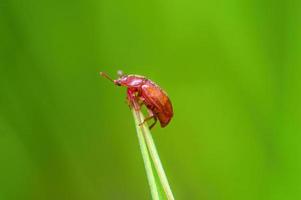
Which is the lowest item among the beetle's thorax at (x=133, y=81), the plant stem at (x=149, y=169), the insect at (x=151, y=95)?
the plant stem at (x=149, y=169)

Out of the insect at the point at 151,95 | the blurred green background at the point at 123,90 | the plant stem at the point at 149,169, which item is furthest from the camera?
the blurred green background at the point at 123,90

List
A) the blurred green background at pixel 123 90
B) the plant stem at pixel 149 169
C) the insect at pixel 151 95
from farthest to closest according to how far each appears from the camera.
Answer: the blurred green background at pixel 123 90 < the insect at pixel 151 95 < the plant stem at pixel 149 169

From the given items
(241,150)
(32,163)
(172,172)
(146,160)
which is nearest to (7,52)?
(32,163)

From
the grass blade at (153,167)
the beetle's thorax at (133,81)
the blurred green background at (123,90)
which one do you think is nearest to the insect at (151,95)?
the beetle's thorax at (133,81)

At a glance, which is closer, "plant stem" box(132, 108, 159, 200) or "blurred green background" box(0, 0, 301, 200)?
"plant stem" box(132, 108, 159, 200)

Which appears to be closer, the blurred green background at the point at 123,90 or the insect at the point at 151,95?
the insect at the point at 151,95

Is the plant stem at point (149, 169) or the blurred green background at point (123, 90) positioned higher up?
the blurred green background at point (123, 90)

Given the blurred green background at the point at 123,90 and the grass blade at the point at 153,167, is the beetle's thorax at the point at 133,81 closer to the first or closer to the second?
the blurred green background at the point at 123,90

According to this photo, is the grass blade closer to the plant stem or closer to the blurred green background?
the plant stem

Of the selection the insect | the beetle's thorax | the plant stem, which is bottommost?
the plant stem

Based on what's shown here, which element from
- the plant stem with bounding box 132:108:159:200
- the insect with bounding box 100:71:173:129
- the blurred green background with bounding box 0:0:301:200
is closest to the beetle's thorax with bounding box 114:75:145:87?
the insect with bounding box 100:71:173:129

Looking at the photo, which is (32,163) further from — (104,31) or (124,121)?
(104,31)
